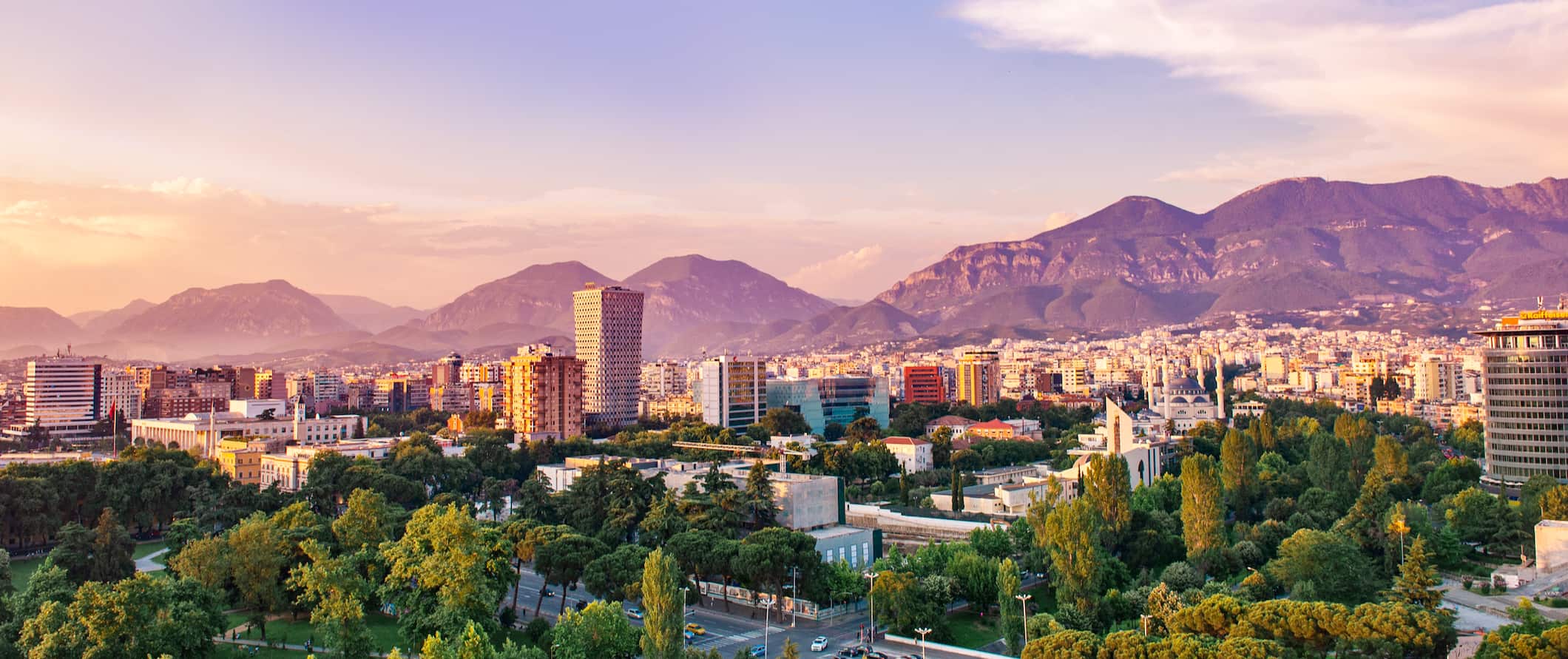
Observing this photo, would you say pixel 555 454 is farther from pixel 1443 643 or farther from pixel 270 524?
pixel 1443 643

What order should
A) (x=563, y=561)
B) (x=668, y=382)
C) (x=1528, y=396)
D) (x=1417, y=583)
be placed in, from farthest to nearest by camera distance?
(x=668, y=382)
(x=1528, y=396)
(x=563, y=561)
(x=1417, y=583)

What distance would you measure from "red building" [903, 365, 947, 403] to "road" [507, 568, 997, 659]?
71.1 meters

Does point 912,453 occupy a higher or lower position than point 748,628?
higher

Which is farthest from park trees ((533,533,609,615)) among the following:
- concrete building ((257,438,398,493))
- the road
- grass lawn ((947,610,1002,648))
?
concrete building ((257,438,398,493))

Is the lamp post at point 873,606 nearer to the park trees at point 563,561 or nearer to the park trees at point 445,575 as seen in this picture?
the park trees at point 563,561

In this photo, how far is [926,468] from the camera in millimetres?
63500

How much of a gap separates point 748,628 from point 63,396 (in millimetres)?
73956

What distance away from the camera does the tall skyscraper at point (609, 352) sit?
8231 centimetres

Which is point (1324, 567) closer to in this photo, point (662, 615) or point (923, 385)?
point (662, 615)

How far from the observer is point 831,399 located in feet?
286

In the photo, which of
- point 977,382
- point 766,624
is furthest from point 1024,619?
point 977,382

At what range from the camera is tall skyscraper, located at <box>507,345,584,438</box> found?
72.9 metres

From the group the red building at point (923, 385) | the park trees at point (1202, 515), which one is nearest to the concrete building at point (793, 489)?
the park trees at point (1202, 515)

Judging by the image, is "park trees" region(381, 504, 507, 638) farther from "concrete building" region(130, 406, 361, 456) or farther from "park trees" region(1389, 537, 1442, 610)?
"concrete building" region(130, 406, 361, 456)
